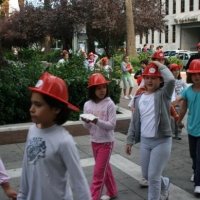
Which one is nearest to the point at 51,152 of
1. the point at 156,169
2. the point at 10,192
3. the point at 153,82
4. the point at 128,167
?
the point at 10,192

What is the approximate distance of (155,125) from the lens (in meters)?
3.88

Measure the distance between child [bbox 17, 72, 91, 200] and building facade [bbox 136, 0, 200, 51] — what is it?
50.4 m

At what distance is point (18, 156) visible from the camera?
20.5 feet

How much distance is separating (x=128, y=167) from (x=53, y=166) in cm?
349

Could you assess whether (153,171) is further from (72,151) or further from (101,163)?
(72,151)

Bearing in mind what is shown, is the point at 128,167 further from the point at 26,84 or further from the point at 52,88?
the point at 52,88

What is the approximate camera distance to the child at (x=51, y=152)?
2.27 meters

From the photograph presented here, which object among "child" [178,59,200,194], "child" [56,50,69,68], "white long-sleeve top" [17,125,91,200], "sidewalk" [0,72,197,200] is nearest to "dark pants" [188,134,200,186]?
"child" [178,59,200,194]

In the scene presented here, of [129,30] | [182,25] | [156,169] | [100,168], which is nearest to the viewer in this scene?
[156,169]

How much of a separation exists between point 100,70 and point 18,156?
3.55 metres

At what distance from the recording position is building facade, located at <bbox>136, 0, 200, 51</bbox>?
51066mm

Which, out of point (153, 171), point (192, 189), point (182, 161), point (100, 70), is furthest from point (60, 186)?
point (100, 70)

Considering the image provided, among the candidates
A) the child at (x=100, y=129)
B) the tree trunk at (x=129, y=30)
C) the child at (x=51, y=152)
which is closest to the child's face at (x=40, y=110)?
the child at (x=51, y=152)

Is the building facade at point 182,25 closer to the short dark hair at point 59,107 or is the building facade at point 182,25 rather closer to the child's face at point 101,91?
the child's face at point 101,91
